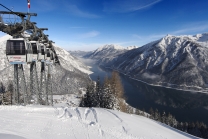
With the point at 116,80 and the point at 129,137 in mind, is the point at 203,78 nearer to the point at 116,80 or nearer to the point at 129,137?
the point at 116,80

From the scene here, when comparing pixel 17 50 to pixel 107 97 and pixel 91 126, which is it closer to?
pixel 91 126

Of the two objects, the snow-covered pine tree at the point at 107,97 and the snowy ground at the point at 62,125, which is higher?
the snowy ground at the point at 62,125

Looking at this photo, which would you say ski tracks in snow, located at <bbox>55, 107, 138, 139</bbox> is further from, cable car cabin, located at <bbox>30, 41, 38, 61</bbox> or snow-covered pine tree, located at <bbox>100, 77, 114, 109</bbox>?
snow-covered pine tree, located at <bbox>100, 77, 114, 109</bbox>

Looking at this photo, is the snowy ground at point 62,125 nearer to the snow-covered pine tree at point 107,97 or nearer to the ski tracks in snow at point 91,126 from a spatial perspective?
the ski tracks in snow at point 91,126

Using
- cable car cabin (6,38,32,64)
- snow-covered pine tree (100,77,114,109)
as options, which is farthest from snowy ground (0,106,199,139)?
snow-covered pine tree (100,77,114,109)

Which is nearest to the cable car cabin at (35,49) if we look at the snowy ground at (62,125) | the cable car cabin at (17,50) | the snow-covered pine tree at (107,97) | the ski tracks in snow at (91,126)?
the cable car cabin at (17,50)

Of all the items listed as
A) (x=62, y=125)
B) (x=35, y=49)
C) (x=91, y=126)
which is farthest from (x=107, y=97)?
(x=62, y=125)
